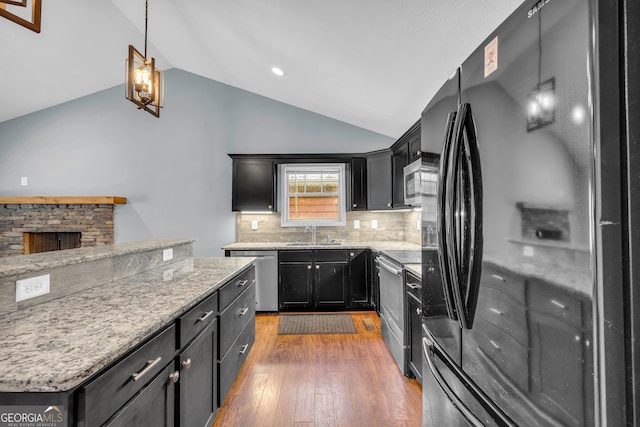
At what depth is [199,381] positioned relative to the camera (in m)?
1.46

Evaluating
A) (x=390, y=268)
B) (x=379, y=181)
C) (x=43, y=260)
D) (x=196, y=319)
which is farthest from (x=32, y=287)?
(x=379, y=181)

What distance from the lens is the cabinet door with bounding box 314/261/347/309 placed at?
3.70 meters

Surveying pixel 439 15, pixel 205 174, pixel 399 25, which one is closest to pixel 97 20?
pixel 205 174

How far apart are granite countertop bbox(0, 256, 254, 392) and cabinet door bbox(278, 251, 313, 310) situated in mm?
1987

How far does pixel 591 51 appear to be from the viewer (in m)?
0.51

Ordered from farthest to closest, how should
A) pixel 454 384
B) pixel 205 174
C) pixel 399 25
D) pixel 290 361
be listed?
pixel 205 174, pixel 290 361, pixel 399 25, pixel 454 384

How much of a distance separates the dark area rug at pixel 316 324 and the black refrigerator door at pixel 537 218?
8.23 ft

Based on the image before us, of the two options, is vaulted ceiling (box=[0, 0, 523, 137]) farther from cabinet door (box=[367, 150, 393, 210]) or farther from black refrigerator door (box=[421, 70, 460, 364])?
black refrigerator door (box=[421, 70, 460, 364])

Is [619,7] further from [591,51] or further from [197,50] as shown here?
[197,50]

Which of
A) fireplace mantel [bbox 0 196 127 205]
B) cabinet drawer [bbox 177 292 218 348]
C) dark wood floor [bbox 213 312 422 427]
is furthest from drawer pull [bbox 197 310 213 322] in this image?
fireplace mantel [bbox 0 196 127 205]

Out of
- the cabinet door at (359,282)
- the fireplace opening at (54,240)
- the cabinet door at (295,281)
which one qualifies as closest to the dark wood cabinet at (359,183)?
the cabinet door at (359,282)

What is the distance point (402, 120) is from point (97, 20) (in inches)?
146

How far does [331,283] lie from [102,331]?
294cm

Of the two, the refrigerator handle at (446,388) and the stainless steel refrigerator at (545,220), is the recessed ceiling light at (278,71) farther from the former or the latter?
the refrigerator handle at (446,388)
